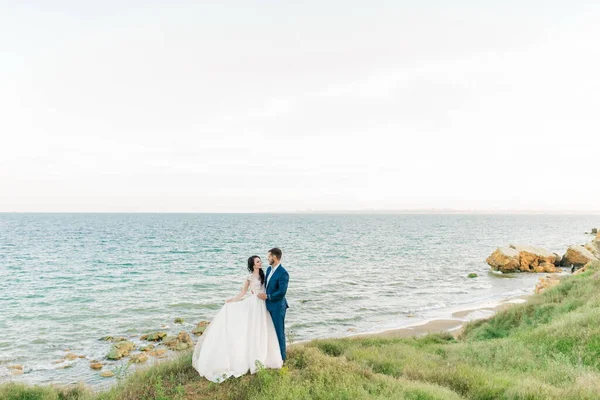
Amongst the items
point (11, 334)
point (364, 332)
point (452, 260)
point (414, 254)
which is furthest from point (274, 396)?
point (414, 254)

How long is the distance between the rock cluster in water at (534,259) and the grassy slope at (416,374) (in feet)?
112

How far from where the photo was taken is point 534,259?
4694 cm

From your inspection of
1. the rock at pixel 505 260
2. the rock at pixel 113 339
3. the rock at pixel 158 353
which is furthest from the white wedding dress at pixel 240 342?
the rock at pixel 505 260

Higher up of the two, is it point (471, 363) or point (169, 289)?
point (471, 363)

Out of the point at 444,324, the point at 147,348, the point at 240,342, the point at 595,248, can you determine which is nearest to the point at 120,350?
the point at 147,348

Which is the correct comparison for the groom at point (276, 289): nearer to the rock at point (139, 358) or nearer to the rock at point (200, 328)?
the rock at point (139, 358)

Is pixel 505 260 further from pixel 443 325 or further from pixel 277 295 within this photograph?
pixel 277 295

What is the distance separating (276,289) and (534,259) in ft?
157

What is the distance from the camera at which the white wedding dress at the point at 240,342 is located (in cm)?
948

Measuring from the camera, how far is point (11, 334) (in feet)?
71.4

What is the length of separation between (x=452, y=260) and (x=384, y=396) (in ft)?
171

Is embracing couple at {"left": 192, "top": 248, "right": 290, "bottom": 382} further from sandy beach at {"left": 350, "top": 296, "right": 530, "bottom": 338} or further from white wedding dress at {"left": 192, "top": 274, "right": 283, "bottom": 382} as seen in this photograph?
sandy beach at {"left": 350, "top": 296, "right": 530, "bottom": 338}

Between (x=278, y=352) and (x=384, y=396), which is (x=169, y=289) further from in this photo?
(x=384, y=396)

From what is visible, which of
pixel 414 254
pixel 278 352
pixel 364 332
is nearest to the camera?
pixel 278 352
